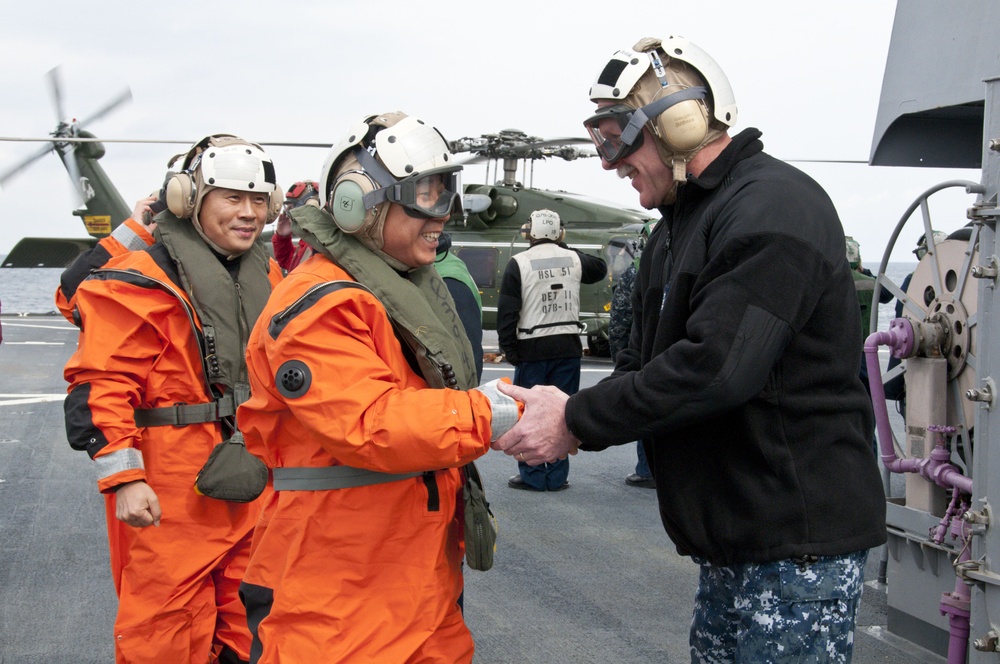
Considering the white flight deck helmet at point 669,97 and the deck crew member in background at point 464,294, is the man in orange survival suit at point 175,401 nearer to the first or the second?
the deck crew member in background at point 464,294

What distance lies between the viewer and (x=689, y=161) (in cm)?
285

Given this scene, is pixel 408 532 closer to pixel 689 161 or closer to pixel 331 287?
pixel 331 287

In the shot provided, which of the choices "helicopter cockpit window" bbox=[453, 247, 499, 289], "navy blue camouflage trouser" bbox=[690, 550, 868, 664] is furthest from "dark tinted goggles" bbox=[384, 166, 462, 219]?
"helicopter cockpit window" bbox=[453, 247, 499, 289]

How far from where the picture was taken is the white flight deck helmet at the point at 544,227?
9.01 meters

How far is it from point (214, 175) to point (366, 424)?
200 centimetres

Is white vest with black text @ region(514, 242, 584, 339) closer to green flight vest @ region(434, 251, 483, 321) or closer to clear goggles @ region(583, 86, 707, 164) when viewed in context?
green flight vest @ region(434, 251, 483, 321)

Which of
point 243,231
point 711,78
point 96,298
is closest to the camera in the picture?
point 711,78

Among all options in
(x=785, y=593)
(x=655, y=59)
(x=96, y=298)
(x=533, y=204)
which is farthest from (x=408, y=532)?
(x=533, y=204)

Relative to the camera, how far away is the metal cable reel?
436 cm

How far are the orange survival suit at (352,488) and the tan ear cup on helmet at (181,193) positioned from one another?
59.2 inches

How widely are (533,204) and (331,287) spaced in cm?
1703

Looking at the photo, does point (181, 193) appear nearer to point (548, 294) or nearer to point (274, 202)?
point (274, 202)

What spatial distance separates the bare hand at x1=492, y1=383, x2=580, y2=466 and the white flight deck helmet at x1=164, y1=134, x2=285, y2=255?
1846mm

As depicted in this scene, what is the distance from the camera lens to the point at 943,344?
14.8 feet
